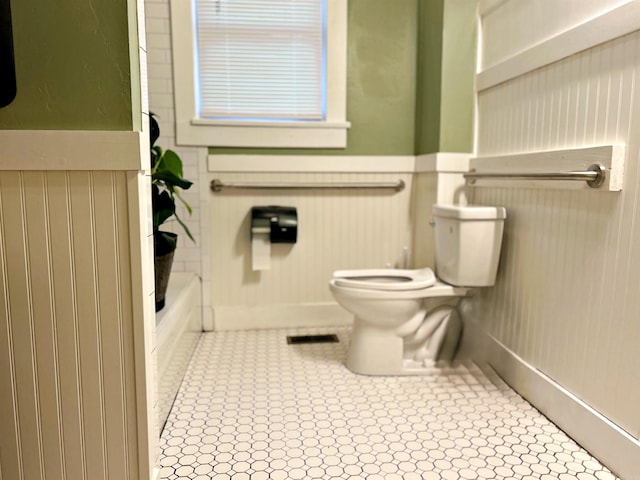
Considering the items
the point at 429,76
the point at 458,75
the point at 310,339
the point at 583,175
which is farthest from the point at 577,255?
the point at 310,339

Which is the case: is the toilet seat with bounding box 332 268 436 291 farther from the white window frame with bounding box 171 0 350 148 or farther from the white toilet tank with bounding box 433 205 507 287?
the white window frame with bounding box 171 0 350 148

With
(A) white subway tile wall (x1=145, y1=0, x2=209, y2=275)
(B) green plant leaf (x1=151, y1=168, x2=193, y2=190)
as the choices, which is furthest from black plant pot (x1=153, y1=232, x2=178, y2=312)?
(A) white subway tile wall (x1=145, y1=0, x2=209, y2=275)

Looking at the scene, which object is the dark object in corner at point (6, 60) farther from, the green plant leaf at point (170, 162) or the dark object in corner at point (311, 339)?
the dark object in corner at point (311, 339)

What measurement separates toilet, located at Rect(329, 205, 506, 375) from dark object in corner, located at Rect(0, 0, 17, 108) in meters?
1.43

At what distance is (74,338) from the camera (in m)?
1.28

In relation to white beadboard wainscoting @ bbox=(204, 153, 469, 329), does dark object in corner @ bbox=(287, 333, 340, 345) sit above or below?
below

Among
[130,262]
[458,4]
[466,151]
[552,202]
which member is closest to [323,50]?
[458,4]

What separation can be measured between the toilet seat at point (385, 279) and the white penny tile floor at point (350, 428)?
41 cm

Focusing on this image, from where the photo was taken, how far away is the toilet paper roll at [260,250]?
2712 mm

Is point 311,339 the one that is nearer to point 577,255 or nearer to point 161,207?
point 161,207

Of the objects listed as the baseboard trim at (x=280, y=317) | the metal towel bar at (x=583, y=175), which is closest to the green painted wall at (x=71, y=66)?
the metal towel bar at (x=583, y=175)

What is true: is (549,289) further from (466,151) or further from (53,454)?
(53,454)

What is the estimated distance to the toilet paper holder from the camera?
268cm

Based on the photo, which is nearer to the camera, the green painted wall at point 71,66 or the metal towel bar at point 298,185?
the green painted wall at point 71,66
